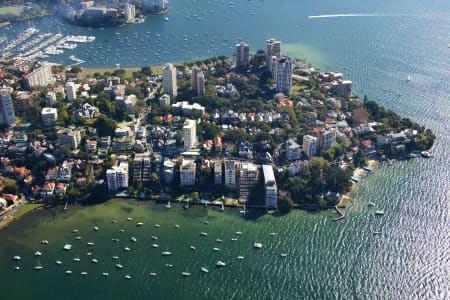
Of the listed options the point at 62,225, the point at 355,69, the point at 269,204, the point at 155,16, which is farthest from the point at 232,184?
the point at 155,16

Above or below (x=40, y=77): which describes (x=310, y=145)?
below

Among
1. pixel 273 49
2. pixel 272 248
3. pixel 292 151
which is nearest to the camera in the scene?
pixel 272 248

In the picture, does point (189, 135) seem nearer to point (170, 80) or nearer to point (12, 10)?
point (170, 80)

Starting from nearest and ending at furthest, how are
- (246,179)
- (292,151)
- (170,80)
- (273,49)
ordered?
(246,179) → (292,151) → (170,80) → (273,49)

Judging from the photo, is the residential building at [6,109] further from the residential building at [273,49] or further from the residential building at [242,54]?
the residential building at [273,49]

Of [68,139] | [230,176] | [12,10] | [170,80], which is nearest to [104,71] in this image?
[170,80]
